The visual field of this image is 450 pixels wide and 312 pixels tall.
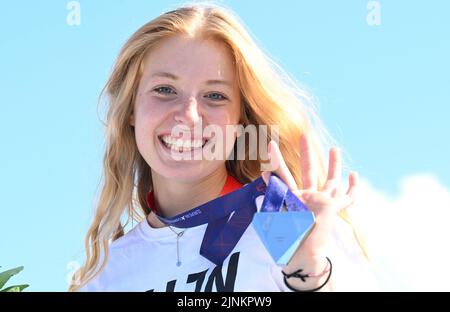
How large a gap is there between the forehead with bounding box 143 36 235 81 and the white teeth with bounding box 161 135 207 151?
1.06ft

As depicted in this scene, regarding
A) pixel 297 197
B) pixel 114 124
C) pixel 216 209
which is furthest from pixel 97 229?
pixel 297 197

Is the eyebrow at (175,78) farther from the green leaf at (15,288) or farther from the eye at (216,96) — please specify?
the green leaf at (15,288)

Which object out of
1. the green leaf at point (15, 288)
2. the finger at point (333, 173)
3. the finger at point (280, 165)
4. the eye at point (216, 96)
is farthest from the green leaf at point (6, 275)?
the finger at point (333, 173)

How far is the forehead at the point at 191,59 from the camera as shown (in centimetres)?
392

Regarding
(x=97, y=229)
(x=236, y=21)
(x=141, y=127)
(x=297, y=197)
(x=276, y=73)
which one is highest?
(x=236, y=21)

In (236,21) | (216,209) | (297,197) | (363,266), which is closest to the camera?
(297,197)

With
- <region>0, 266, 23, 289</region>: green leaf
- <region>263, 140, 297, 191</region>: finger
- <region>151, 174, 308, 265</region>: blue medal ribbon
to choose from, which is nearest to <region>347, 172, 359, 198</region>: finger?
<region>263, 140, 297, 191</region>: finger

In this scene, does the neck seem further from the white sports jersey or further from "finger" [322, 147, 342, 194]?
"finger" [322, 147, 342, 194]

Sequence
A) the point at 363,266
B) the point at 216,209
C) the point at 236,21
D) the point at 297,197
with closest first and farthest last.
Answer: the point at 297,197 < the point at 363,266 < the point at 216,209 < the point at 236,21

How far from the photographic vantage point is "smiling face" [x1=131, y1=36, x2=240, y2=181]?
3.88 meters
